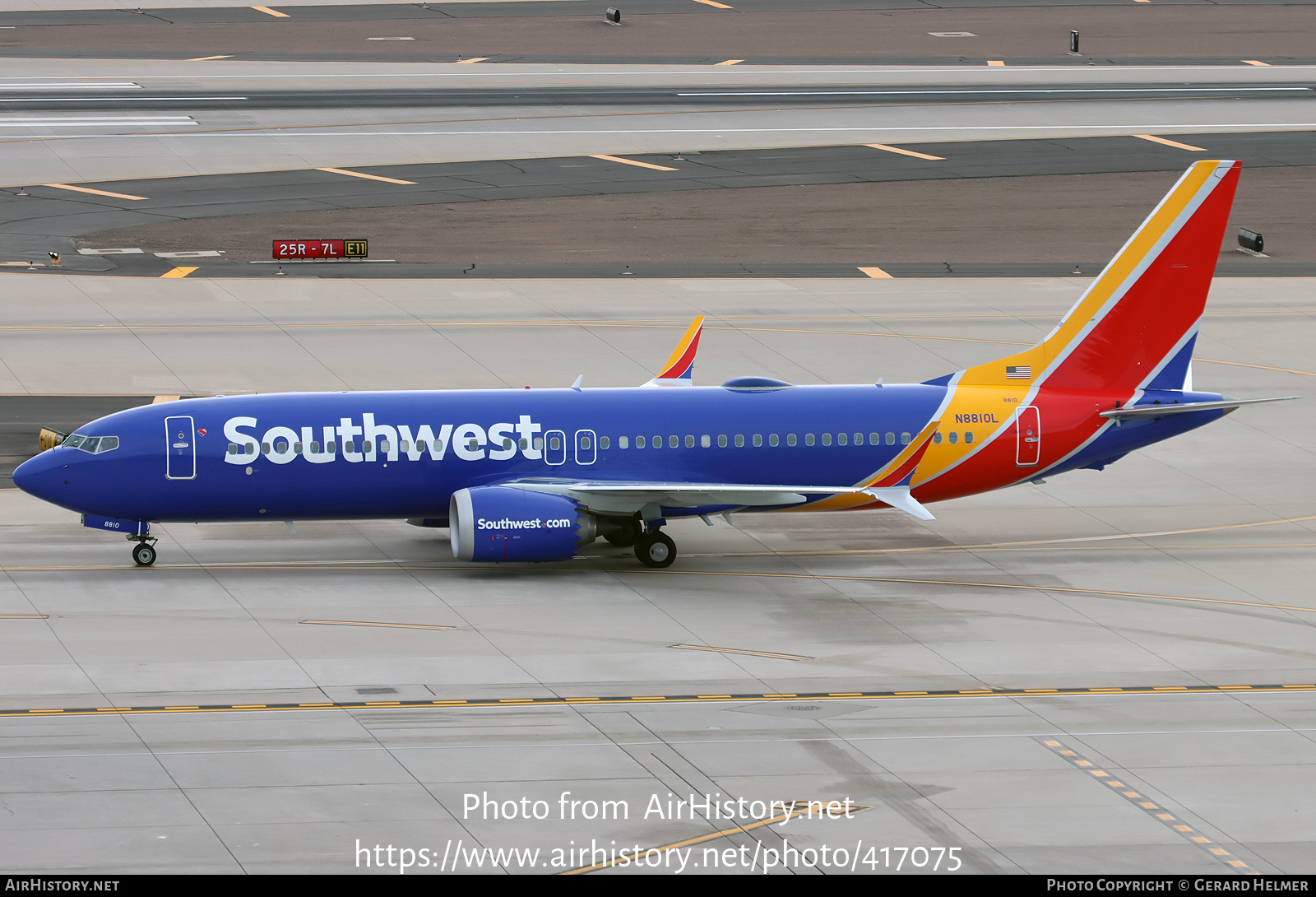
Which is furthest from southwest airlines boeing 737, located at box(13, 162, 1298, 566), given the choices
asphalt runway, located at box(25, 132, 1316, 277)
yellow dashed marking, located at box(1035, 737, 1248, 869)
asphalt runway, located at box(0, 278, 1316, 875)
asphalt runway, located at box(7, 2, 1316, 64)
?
asphalt runway, located at box(7, 2, 1316, 64)

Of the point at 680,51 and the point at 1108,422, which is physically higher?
the point at 680,51

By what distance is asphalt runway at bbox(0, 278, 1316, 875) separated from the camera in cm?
3095

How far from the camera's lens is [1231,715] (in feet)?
121

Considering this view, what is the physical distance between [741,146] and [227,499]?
6260 centimetres

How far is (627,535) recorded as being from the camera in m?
47.8

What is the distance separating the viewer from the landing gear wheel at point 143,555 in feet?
151

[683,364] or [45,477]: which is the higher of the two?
[683,364]

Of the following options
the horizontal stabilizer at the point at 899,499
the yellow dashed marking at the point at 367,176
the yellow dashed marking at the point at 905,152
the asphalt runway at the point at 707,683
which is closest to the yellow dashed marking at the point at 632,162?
the yellow dashed marking at the point at 367,176

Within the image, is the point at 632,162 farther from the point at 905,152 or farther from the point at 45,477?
the point at 45,477

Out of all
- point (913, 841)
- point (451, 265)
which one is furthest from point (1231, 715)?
point (451, 265)

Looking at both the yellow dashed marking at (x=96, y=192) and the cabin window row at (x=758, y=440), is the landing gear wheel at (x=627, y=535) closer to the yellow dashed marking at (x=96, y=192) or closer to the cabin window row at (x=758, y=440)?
the cabin window row at (x=758, y=440)

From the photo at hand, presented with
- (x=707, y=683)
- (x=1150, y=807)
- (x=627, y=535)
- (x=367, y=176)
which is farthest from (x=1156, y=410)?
(x=367, y=176)

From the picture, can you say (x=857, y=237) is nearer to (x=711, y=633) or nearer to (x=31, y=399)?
(x=31, y=399)

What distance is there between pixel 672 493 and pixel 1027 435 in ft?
31.4
